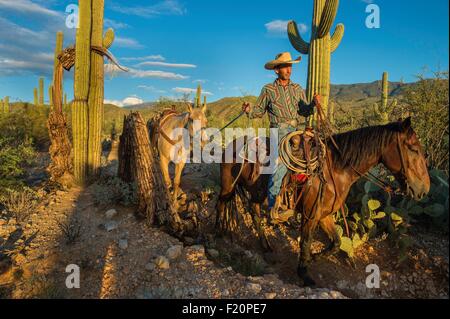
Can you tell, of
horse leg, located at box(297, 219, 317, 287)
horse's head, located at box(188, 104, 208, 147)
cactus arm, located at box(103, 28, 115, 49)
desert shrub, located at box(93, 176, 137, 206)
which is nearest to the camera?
horse leg, located at box(297, 219, 317, 287)

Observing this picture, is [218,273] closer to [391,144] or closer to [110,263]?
[110,263]

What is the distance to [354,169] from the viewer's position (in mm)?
3826

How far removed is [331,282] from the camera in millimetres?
4234

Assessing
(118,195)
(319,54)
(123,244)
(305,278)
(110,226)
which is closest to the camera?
(305,278)

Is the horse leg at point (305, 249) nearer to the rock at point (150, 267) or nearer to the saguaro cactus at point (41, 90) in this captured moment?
the rock at point (150, 267)

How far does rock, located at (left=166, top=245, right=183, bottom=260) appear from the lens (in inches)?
166

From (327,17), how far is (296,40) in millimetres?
1209

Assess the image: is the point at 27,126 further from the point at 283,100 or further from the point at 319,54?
the point at 283,100

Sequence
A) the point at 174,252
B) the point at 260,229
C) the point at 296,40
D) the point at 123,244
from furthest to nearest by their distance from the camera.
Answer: the point at 296,40 → the point at 260,229 → the point at 123,244 → the point at 174,252

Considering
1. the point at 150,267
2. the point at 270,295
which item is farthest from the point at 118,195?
the point at 270,295

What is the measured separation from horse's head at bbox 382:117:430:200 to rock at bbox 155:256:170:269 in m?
2.91

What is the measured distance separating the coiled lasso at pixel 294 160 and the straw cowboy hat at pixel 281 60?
0.98 metres

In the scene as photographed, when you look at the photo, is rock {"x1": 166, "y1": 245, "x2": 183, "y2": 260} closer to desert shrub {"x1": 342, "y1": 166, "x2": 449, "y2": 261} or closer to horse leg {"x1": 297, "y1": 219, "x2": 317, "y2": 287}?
horse leg {"x1": 297, "y1": 219, "x2": 317, "y2": 287}

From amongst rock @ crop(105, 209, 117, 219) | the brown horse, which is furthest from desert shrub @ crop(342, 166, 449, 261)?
rock @ crop(105, 209, 117, 219)
